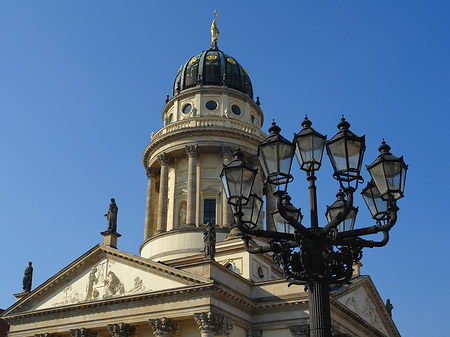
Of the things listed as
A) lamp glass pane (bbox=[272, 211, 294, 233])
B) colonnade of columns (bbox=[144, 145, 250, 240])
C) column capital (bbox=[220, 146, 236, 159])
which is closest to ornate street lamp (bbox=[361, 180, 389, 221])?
lamp glass pane (bbox=[272, 211, 294, 233])

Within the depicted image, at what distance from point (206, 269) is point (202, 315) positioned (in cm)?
257

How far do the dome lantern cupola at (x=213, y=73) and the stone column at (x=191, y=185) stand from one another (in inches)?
289

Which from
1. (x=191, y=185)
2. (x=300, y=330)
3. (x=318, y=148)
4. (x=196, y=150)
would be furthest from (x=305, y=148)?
(x=196, y=150)

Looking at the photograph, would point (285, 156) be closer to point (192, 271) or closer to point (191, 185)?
point (192, 271)

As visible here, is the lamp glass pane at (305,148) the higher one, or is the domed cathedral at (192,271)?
the domed cathedral at (192,271)

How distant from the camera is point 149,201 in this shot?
159ft

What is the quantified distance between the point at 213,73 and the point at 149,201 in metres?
12.7

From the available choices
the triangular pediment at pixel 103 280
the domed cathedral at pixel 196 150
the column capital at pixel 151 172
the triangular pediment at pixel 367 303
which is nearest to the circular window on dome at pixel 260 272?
the domed cathedral at pixel 196 150

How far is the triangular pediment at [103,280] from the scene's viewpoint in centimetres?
3262

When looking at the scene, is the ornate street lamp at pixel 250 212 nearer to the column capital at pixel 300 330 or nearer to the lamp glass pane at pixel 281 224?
the lamp glass pane at pixel 281 224

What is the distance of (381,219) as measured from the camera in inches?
394

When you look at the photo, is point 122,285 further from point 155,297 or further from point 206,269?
point 206,269

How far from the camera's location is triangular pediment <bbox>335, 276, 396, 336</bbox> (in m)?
39.1

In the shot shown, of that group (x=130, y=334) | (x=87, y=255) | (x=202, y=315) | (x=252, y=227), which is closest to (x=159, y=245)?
(x=87, y=255)
